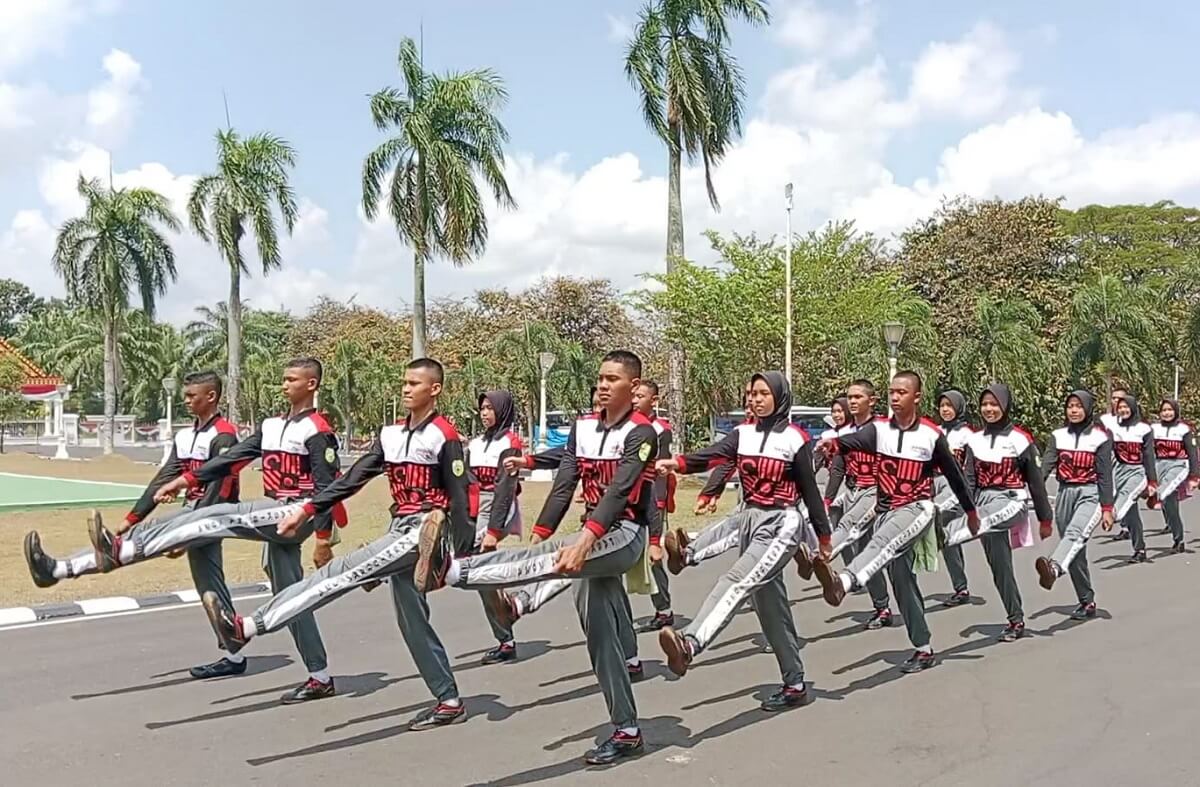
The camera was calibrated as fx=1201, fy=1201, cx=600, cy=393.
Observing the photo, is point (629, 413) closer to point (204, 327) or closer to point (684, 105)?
point (684, 105)

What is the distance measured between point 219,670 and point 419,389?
2.68 m

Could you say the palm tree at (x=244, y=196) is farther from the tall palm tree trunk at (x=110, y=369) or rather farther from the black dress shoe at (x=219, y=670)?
the black dress shoe at (x=219, y=670)

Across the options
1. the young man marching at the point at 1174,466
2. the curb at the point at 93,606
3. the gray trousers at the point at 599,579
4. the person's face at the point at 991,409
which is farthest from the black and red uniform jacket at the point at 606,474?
the young man marching at the point at 1174,466

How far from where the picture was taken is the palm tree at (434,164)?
2236 cm

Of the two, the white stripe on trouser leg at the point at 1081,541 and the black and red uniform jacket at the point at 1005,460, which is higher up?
the black and red uniform jacket at the point at 1005,460

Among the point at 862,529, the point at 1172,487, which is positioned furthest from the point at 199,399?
the point at 1172,487

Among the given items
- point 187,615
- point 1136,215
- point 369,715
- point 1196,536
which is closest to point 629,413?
point 369,715

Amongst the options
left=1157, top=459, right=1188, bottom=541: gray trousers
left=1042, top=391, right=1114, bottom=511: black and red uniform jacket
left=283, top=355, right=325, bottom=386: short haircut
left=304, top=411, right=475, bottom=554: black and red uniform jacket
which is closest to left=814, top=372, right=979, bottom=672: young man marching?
left=1042, top=391, right=1114, bottom=511: black and red uniform jacket

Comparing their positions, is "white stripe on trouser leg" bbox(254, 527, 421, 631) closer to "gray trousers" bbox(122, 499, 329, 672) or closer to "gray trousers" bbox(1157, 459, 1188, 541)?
"gray trousers" bbox(122, 499, 329, 672)

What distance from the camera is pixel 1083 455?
10367 millimetres

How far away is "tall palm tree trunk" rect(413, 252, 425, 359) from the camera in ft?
74.3

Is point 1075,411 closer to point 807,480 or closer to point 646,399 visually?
point 646,399

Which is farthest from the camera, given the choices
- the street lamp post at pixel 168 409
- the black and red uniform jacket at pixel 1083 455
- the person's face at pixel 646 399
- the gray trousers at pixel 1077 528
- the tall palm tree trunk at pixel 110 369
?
the street lamp post at pixel 168 409

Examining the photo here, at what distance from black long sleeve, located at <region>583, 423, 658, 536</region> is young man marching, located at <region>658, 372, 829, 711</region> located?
60cm
